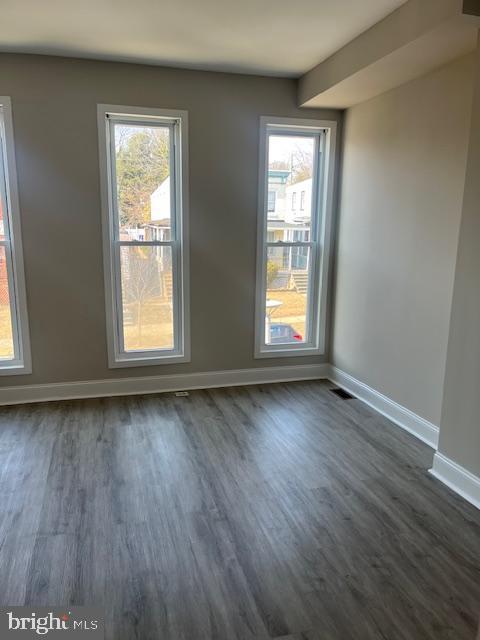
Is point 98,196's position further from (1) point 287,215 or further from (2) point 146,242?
(1) point 287,215

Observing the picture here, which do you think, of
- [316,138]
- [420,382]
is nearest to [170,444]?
[420,382]

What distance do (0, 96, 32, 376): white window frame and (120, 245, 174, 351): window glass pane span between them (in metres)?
0.78

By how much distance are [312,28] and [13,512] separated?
10.6ft

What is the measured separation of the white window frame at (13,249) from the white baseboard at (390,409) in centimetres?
269

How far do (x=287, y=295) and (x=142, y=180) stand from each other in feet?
5.37

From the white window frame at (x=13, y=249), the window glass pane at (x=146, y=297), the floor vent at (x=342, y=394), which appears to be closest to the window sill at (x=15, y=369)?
the white window frame at (x=13, y=249)

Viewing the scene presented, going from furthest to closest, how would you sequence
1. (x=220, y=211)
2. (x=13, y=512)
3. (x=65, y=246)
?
(x=220, y=211) < (x=65, y=246) < (x=13, y=512)

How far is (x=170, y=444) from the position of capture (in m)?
3.12

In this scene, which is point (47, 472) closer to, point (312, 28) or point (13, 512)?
point (13, 512)

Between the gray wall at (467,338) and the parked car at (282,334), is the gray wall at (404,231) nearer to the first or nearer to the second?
the gray wall at (467,338)

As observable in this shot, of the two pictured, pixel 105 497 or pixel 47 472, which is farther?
pixel 47 472

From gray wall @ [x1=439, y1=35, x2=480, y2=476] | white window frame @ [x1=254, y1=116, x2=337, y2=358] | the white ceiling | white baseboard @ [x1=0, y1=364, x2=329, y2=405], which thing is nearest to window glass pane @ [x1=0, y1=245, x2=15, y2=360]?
white baseboard @ [x1=0, y1=364, x2=329, y2=405]

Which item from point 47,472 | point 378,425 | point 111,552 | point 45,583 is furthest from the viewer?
point 378,425

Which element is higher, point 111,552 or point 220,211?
point 220,211
